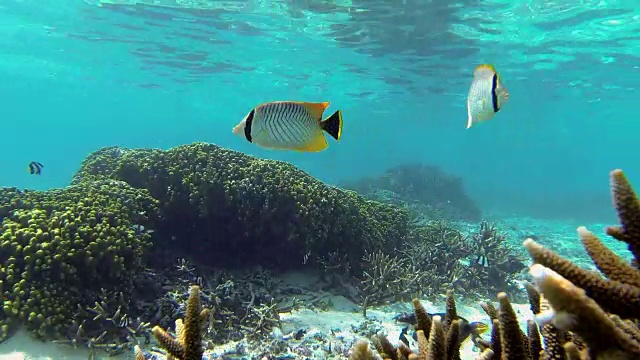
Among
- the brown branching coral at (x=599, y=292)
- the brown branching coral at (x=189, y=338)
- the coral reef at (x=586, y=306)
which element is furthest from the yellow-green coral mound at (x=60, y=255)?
the brown branching coral at (x=599, y=292)

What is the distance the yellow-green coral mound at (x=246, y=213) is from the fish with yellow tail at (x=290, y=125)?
4.22 m

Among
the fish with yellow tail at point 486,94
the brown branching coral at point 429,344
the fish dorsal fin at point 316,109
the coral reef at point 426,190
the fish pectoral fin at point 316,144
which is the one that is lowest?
the coral reef at point 426,190

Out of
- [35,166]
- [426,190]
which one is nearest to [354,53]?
[426,190]

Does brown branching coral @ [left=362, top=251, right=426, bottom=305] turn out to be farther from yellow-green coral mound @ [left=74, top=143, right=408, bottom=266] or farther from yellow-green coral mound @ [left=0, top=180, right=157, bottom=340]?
yellow-green coral mound @ [left=0, top=180, right=157, bottom=340]

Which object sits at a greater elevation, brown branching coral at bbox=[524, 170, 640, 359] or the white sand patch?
brown branching coral at bbox=[524, 170, 640, 359]

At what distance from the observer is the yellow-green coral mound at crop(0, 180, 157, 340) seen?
4941 mm

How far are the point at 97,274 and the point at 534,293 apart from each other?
208 inches

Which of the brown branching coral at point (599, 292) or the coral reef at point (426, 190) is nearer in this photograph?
the brown branching coral at point (599, 292)

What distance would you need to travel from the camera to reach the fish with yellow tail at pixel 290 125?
300 cm

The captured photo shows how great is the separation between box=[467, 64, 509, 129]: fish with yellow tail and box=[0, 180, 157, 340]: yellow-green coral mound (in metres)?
4.87

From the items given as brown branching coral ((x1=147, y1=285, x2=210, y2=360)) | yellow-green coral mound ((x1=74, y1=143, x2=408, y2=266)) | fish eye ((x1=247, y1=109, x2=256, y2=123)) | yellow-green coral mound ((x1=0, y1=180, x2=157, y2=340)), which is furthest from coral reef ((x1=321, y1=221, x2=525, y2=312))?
brown branching coral ((x1=147, y1=285, x2=210, y2=360))

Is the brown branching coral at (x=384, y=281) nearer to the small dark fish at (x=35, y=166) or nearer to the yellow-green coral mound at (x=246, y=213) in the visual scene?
the yellow-green coral mound at (x=246, y=213)

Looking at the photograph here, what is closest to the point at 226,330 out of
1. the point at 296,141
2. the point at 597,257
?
the point at 296,141

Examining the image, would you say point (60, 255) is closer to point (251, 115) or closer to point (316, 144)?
point (251, 115)
